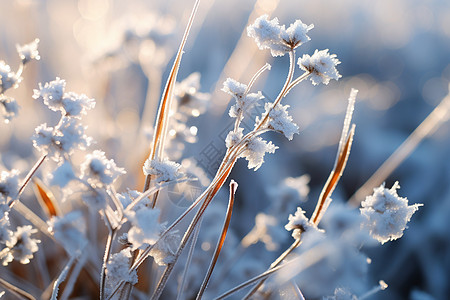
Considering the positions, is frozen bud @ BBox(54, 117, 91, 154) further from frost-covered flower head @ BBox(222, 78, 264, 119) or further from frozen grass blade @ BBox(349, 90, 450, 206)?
frozen grass blade @ BBox(349, 90, 450, 206)

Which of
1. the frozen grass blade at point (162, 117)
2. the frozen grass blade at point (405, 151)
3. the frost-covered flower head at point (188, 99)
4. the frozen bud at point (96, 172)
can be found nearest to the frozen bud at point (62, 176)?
the frozen bud at point (96, 172)

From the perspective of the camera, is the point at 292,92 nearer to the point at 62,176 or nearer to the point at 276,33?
the point at 276,33

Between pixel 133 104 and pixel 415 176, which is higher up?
pixel 133 104

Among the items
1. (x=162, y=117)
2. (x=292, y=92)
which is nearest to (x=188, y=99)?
(x=162, y=117)

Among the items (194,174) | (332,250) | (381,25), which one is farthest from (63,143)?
(381,25)

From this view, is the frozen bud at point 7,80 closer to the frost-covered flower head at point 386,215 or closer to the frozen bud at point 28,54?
the frozen bud at point 28,54

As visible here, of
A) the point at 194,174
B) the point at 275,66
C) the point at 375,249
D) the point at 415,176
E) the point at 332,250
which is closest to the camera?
the point at 332,250

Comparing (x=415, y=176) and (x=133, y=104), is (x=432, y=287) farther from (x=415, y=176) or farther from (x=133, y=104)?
(x=133, y=104)
